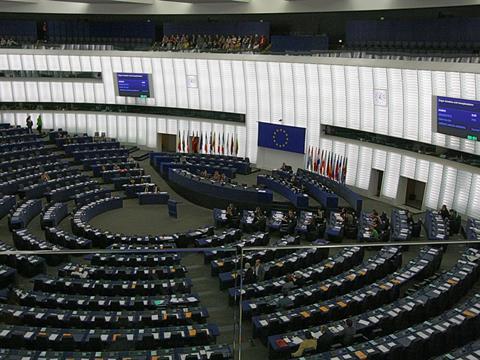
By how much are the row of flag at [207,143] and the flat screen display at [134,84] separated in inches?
132

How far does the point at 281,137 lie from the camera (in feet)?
97.7

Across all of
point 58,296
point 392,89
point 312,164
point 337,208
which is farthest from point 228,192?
point 58,296

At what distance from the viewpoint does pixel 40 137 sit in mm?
31109

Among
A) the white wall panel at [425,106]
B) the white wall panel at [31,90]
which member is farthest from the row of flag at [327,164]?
the white wall panel at [31,90]

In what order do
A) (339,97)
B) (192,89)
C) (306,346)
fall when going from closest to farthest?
(306,346) → (339,97) → (192,89)

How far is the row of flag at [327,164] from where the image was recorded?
26.7m

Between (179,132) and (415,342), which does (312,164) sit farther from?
(415,342)

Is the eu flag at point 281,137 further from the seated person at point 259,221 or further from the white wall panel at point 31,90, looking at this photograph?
the white wall panel at point 31,90

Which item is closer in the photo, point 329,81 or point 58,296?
point 58,296

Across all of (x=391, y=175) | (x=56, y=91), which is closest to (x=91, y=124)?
(x=56, y=91)

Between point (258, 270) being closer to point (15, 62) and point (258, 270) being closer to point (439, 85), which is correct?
point (439, 85)

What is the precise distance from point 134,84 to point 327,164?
1347 centimetres

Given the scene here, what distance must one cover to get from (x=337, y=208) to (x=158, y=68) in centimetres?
1609

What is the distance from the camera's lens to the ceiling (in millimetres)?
25423
